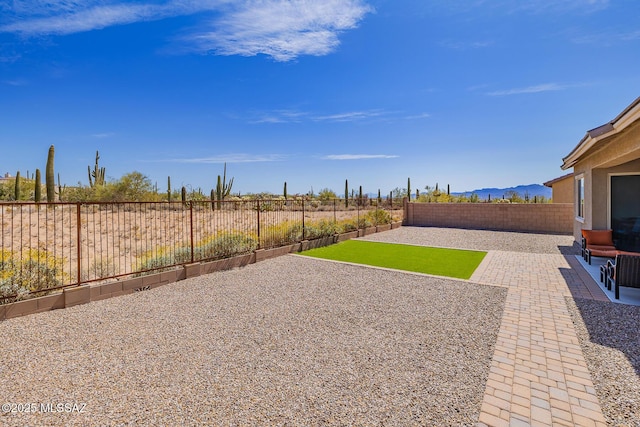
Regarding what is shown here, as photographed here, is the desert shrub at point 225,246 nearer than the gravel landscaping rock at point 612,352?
No

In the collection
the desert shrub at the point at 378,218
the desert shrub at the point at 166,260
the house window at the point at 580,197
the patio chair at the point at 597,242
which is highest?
the house window at the point at 580,197

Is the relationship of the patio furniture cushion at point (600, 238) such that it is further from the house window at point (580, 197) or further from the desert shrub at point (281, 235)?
the desert shrub at point (281, 235)

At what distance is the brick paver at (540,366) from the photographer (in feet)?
8.27

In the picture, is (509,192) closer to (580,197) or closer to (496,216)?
(496,216)

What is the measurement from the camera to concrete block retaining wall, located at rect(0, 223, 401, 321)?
4.99 meters

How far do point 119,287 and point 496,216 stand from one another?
60.7ft

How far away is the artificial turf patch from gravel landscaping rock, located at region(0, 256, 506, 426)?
1.98 meters

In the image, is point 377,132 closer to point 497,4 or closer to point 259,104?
point 259,104

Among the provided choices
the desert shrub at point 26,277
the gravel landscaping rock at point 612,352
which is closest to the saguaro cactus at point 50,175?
the desert shrub at point 26,277

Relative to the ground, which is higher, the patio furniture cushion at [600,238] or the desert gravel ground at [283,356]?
the patio furniture cushion at [600,238]

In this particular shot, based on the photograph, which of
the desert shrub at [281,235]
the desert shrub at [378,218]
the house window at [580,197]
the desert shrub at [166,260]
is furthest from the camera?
the desert shrub at [378,218]

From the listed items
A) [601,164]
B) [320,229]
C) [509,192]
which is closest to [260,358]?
[320,229]

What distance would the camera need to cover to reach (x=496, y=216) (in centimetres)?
1745

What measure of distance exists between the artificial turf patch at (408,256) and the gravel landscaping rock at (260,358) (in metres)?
1.98
